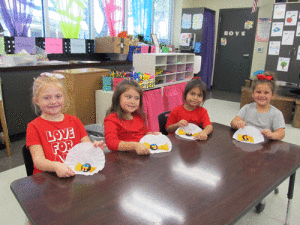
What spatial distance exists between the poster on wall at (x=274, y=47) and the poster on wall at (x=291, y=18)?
0.36m

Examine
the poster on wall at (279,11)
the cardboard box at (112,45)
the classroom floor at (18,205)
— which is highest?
the poster on wall at (279,11)

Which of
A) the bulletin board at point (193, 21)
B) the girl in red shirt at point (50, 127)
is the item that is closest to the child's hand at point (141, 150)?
the girl in red shirt at point (50, 127)

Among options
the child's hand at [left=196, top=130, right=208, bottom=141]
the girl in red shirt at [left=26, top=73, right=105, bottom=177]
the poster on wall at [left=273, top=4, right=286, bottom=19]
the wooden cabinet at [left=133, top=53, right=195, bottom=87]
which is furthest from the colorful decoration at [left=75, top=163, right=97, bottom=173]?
the poster on wall at [left=273, top=4, right=286, bottom=19]

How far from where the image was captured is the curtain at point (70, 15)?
149 inches

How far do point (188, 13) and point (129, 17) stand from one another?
5.56ft

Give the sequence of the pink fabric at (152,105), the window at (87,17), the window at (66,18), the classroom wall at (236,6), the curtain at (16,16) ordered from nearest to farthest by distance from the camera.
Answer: the pink fabric at (152,105) → the curtain at (16,16) → the window at (87,17) → the window at (66,18) → the classroom wall at (236,6)

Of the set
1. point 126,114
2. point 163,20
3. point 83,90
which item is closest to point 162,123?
point 126,114

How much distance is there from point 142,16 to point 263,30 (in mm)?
2909

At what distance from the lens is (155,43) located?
5.28 metres

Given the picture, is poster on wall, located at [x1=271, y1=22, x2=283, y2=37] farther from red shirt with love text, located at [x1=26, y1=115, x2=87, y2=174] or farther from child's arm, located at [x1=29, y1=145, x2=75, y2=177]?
child's arm, located at [x1=29, y1=145, x2=75, y2=177]

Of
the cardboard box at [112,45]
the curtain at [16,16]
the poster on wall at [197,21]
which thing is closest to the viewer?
the curtain at [16,16]

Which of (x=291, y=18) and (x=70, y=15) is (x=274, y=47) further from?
(x=70, y=15)

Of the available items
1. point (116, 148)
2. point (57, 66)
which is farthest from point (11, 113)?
point (116, 148)

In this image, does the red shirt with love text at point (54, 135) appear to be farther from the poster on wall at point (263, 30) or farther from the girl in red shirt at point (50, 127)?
the poster on wall at point (263, 30)
